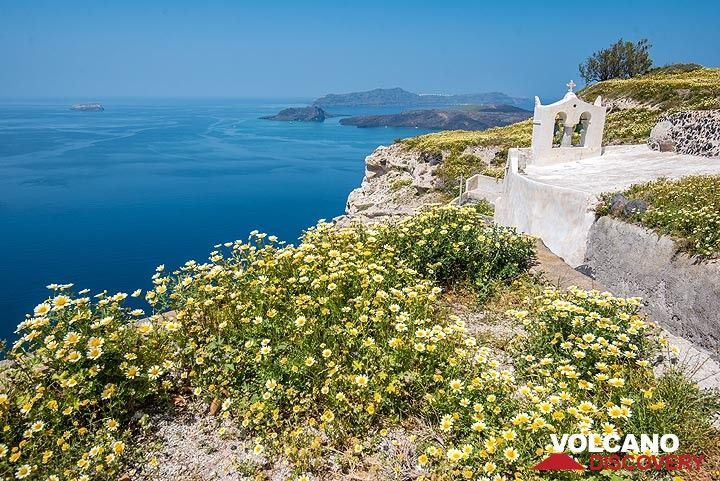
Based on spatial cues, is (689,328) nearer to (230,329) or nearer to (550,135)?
(230,329)

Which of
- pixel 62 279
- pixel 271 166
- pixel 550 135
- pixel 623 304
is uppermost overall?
pixel 550 135

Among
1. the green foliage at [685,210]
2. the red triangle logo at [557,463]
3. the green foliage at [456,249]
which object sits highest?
the green foliage at [685,210]

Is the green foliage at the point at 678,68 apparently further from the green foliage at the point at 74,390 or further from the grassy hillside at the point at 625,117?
the green foliage at the point at 74,390

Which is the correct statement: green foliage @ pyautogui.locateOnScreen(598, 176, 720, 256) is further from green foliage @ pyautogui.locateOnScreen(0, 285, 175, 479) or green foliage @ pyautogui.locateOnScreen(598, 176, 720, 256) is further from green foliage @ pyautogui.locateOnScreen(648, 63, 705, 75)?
green foliage @ pyautogui.locateOnScreen(648, 63, 705, 75)

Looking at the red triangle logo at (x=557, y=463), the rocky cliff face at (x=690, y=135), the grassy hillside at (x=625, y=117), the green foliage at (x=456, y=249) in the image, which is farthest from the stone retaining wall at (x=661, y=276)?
the grassy hillside at (x=625, y=117)

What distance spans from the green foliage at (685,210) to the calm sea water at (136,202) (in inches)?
1583

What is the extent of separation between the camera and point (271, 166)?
3725 inches

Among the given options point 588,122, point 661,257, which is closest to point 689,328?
point 661,257

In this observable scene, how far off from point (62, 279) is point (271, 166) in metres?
57.5

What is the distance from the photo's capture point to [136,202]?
217 feet

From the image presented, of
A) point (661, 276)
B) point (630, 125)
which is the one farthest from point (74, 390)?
point (630, 125)

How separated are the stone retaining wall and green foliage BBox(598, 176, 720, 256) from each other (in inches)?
8.2

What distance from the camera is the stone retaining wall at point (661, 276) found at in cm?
711

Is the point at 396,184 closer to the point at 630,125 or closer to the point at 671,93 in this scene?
the point at 630,125
